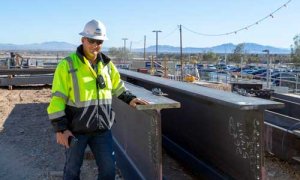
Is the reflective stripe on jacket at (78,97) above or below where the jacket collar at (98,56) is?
below

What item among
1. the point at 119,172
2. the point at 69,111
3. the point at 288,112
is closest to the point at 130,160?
the point at 119,172

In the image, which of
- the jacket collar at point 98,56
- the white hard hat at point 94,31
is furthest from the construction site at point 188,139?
the white hard hat at point 94,31

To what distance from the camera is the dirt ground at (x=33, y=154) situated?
5.76m

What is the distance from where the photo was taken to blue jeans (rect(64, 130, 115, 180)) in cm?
390

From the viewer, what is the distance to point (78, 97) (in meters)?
3.78

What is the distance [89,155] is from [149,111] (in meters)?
2.65

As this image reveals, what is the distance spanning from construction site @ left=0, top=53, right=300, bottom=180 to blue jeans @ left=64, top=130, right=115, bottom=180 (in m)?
0.47

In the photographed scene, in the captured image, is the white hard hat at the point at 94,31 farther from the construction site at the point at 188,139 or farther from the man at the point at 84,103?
the construction site at the point at 188,139

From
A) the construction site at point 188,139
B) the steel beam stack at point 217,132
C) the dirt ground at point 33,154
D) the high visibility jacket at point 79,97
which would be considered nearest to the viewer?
the high visibility jacket at point 79,97

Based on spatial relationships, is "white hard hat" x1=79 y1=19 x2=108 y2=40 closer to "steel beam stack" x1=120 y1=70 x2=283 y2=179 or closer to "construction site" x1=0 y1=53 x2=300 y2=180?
"construction site" x1=0 y1=53 x2=300 y2=180

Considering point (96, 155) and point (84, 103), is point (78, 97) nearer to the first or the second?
point (84, 103)

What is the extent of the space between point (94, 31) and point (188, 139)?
3.08 meters

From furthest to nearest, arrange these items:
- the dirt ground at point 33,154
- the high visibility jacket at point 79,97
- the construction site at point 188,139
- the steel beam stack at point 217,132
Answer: the dirt ground at point 33,154
the construction site at point 188,139
the steel beam stack at point 217,132
the high visibility jacket at point 79,97

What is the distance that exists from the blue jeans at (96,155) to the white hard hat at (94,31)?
3.01ft
